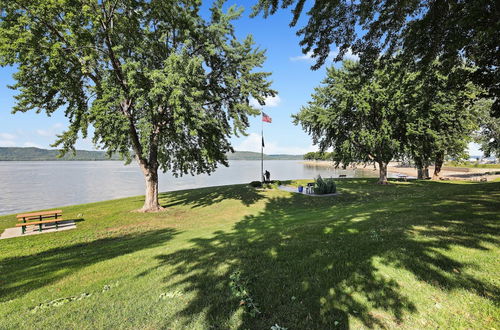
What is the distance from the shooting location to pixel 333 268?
16.1 feet

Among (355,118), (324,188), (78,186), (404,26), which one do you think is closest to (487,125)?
(355,118)

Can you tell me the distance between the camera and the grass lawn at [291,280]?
11.8 feet

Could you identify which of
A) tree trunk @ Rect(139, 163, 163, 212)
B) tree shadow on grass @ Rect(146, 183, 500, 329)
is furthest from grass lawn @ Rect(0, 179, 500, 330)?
tree trunk @ Rect(139, 163, 163, 212)

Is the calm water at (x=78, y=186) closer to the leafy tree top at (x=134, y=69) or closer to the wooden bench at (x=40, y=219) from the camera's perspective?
the wooden bench at (x=40, y=219)

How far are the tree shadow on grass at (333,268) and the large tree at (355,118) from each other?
17.0 meters

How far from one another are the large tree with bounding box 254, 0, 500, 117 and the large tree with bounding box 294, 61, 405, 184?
54.1 feet

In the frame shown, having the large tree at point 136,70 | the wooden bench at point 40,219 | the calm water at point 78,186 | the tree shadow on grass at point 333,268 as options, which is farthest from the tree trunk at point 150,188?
the calm water at point 78,186

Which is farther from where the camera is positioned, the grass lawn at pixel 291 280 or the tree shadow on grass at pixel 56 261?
the tree shadow on grass at pixel 56 261

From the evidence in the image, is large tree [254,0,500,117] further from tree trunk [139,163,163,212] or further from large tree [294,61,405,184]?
large tree [294,61,405,184]

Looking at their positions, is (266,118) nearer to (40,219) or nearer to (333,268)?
(40,219)

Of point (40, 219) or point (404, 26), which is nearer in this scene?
point (404, 26)

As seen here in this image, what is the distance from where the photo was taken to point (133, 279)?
5570 millimetres

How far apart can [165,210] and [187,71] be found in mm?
9676

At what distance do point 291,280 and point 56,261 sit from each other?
26.3 feet
